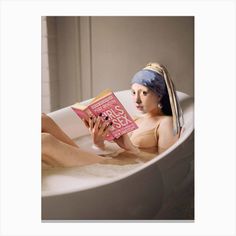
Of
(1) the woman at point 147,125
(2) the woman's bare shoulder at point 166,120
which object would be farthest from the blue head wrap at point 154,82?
(2) the woman's bare shoulder at point 166,120

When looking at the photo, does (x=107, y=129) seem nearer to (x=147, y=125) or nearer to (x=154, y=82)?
(x=147, y=125)

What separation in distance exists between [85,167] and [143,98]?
46cm

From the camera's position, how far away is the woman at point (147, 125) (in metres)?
1.94

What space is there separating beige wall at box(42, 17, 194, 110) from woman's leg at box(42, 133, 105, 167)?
186mm

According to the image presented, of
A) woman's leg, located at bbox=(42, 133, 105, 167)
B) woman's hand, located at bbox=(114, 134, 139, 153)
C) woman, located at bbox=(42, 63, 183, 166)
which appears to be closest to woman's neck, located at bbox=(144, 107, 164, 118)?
woman, located at bbox=(42, 63, 183, 166)

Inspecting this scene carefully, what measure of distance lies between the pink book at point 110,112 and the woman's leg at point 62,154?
5.7 inches

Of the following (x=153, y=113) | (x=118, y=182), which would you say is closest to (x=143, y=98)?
(x=153, y=113)

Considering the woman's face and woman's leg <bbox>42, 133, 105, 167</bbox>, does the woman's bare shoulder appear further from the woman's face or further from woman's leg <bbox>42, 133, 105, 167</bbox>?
woman's leg <bbox>42, 133, 105, 167</bbox>

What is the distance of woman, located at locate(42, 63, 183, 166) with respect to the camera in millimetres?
1943

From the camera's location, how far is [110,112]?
1.97 m
